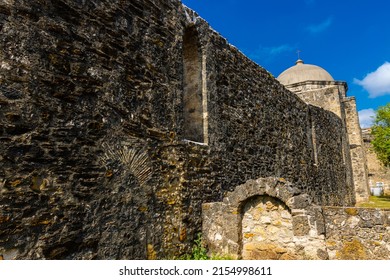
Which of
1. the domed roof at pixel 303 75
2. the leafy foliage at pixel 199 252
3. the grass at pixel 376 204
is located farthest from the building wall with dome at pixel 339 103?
the leafy foliage at pixel 199 252

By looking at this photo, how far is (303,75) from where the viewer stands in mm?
24875

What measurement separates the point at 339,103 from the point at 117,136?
52.5 feet

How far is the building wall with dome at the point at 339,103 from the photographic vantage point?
56.9 feet

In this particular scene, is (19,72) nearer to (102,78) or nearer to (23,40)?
(23,40)

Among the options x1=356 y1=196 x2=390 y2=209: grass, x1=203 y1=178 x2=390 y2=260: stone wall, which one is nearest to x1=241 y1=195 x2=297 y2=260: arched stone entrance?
x1=203 y1=178 x2=390 y2=260: stone wall

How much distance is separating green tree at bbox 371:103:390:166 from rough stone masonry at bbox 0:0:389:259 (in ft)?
53.2

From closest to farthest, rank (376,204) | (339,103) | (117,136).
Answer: (117,136) → (376,204) → (339,103)

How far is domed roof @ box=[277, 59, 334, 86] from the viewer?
24.6 m

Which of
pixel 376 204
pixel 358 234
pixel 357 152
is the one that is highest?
pixel 357 152

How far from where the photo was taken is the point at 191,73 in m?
6.06

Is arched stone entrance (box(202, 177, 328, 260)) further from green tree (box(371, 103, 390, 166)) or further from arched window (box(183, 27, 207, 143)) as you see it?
green tree (box(371, 103, 390, 166))

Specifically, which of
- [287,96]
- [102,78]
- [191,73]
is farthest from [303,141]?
[102,78]

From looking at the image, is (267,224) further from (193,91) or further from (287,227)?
(193,91)

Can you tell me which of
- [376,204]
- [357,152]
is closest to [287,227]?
[376,204]
